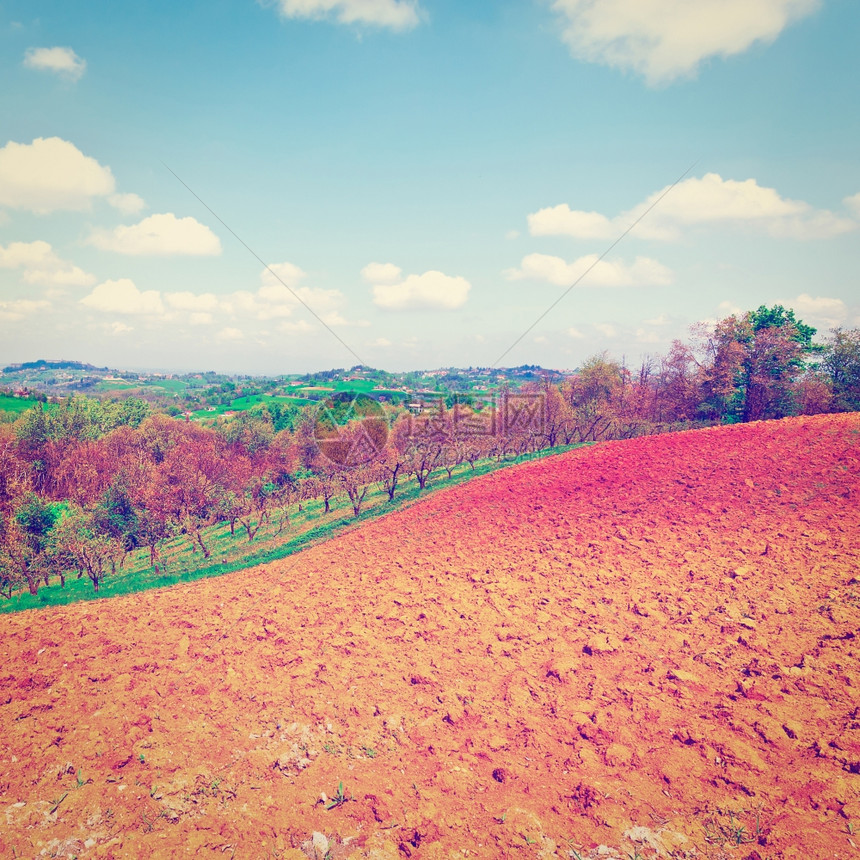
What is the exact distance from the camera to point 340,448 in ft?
177

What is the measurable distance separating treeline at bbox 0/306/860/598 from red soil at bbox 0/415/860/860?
26.0m

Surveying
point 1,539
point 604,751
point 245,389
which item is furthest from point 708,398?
point 245,389

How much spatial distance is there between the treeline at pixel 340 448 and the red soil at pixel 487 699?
26.0 meters

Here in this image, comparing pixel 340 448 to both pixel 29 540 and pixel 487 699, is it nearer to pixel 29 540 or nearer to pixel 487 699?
pixel 29 540

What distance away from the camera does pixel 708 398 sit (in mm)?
42094

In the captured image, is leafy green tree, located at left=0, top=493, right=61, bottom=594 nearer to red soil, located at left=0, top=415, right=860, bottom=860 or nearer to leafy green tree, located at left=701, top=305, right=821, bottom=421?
red soil, located at left=0, top=415, right=860, bottom=860

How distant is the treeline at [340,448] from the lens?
36.3 metres

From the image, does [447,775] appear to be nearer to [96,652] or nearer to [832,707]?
[832,707]

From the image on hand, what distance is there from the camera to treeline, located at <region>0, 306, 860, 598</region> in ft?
119

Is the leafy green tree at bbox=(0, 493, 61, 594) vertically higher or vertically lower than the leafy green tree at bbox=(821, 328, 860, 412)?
lower
